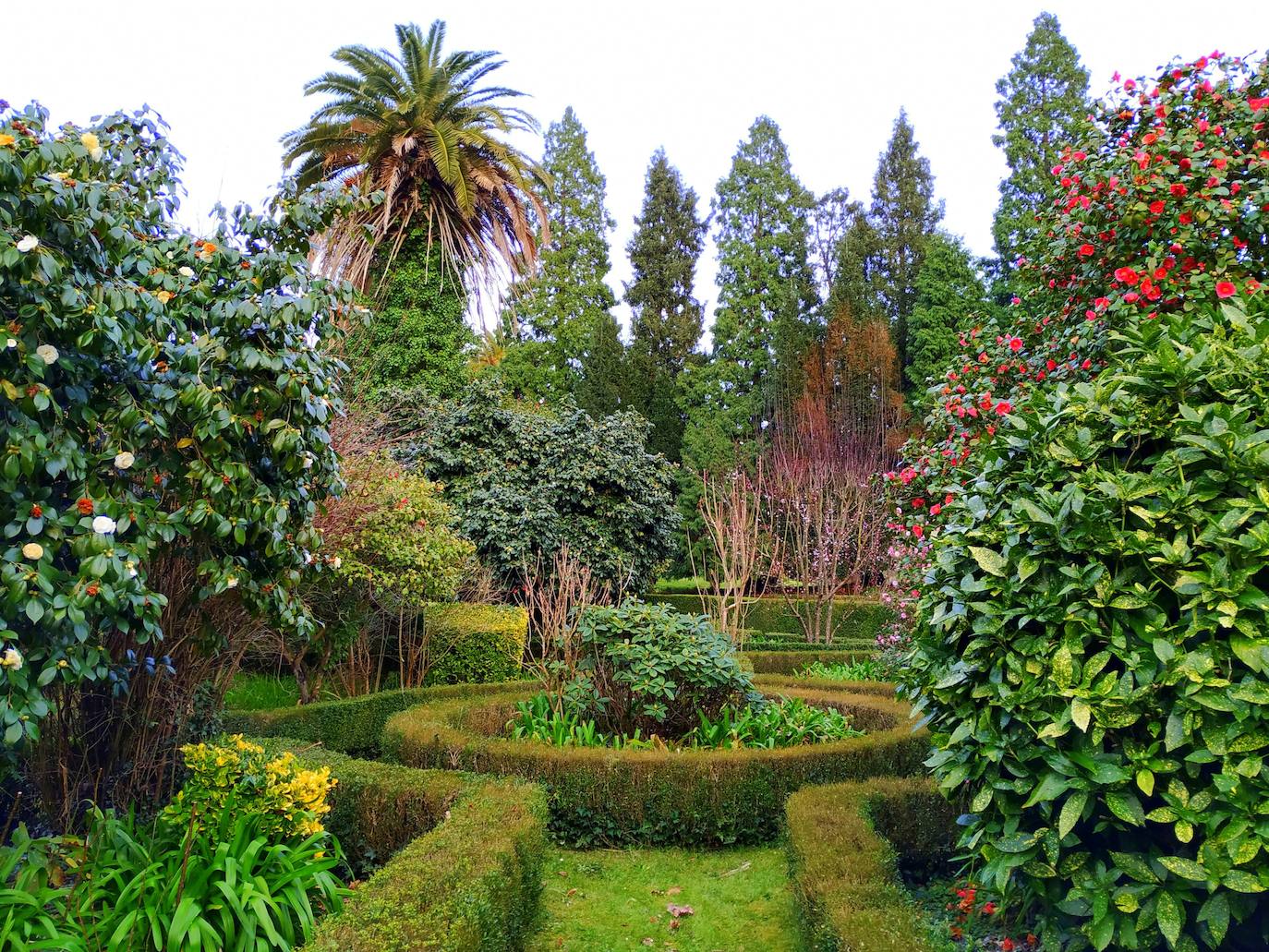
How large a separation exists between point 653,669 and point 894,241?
87.0 feet

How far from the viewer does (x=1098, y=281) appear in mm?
3938

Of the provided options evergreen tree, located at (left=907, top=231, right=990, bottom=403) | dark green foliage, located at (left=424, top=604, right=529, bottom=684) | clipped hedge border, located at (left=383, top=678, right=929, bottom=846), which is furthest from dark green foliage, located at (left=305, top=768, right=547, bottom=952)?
evergreen tree, located at (left=907, top=231, right=990, bottom=403)

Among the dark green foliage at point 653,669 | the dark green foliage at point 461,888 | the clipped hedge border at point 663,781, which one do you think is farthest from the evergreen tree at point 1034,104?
the dark green foliage at point 461,888

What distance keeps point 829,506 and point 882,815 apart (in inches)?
406

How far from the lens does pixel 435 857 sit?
308 cm

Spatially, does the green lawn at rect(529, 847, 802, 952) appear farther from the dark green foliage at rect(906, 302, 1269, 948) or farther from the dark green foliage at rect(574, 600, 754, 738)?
the dark green foliage at rect(906, 302, 1269, 948)

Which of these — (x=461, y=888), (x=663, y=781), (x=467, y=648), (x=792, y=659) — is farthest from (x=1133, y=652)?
(x=792, y=659)

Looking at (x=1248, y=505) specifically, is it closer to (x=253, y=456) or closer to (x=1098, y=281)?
(x=1098, y=281)

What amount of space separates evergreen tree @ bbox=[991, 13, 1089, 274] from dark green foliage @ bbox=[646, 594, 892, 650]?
42.5 feet

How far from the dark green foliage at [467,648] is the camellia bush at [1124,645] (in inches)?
300

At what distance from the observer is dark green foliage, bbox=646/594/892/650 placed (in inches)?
633

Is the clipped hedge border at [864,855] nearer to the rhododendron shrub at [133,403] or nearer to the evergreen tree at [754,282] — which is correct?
the rhododendron shrub at [133,403]

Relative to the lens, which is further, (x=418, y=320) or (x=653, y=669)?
(x=418, y=320)

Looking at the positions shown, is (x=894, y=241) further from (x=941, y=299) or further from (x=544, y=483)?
(x=544, y=483)
